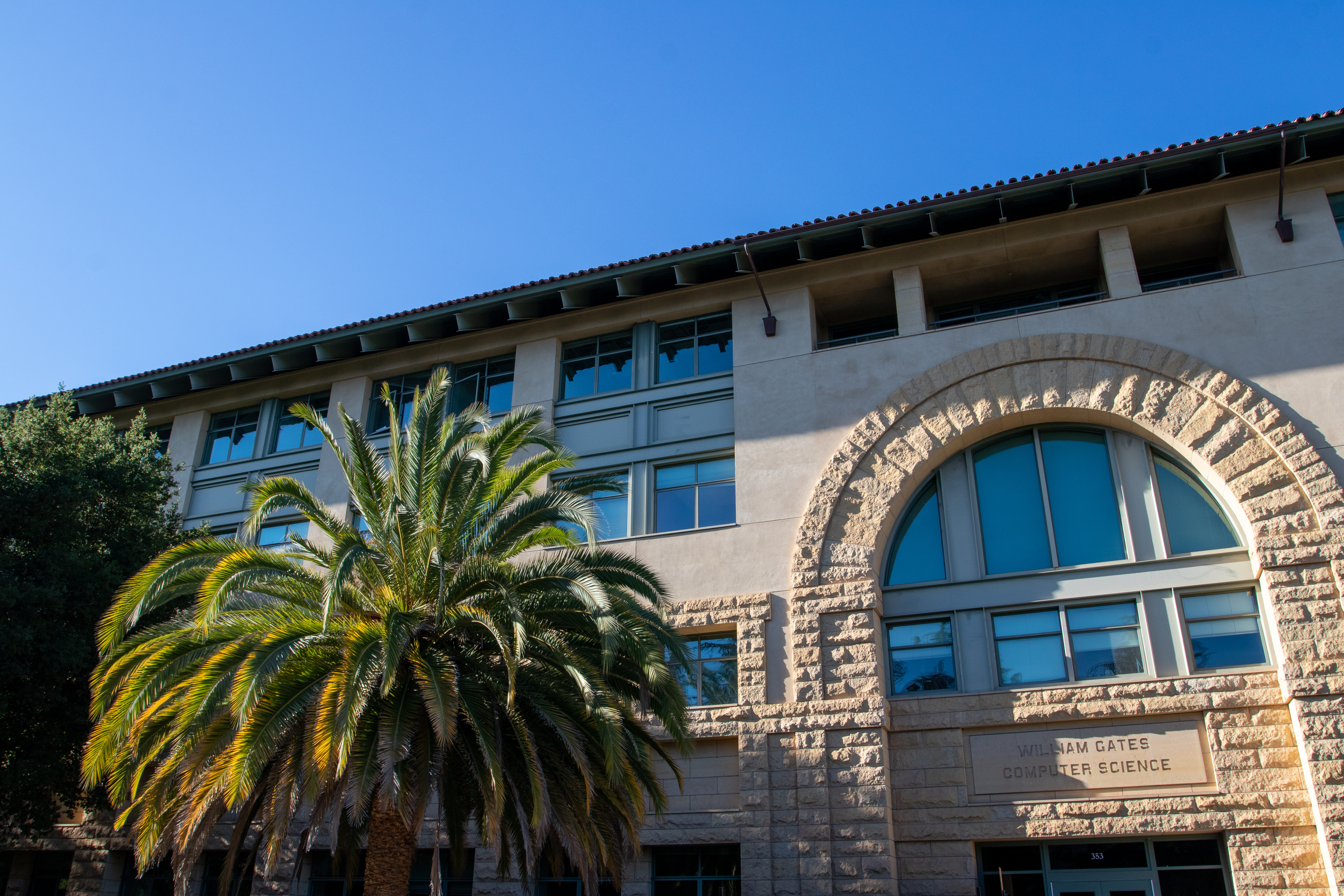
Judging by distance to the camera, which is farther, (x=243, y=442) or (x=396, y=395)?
(x=243, y=442)

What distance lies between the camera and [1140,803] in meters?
16.2

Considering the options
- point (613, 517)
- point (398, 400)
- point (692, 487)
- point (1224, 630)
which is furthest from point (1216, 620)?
point (398, 400)

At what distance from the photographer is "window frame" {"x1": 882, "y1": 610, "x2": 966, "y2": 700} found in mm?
18344

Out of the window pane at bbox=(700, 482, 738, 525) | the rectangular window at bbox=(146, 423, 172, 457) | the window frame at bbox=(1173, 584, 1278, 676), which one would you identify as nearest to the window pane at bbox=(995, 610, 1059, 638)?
the window frame at bbox=(1173, 584, 1278, 676)

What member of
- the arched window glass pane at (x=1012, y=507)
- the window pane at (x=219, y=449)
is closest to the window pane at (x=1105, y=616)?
the arched window glass pane at (x=1012, y=507)

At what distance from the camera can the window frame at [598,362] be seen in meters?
23.7

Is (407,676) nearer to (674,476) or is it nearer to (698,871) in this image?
(698,871)

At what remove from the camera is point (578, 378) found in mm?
24453

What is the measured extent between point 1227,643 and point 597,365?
14.4m

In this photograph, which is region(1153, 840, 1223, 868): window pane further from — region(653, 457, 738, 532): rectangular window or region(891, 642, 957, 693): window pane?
region(653, 457, 738, 532): rectangular window

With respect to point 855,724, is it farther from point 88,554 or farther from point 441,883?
point 88,554

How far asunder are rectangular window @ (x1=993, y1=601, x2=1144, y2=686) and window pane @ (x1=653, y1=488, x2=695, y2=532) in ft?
21.8

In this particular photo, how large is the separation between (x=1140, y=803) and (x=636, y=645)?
8712mm

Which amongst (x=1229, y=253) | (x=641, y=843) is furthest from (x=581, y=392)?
(x=1229, y=253)
